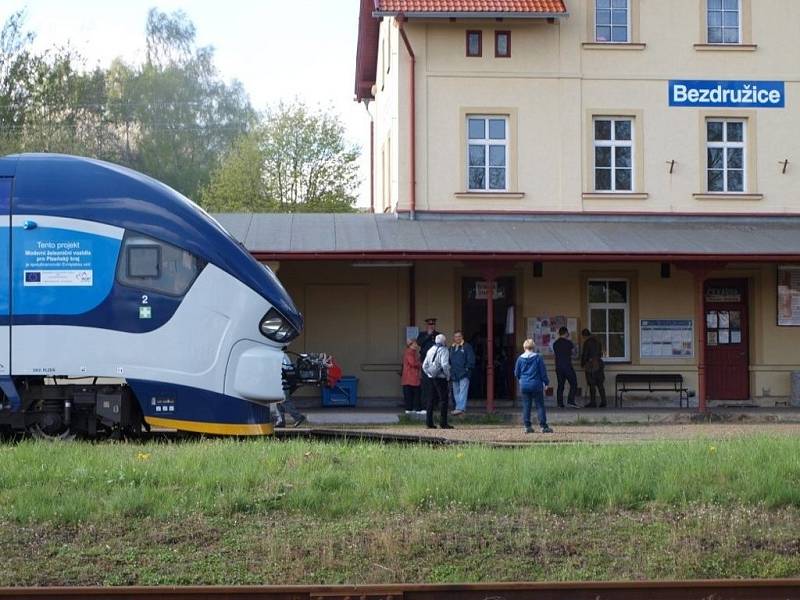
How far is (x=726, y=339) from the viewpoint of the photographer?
79.0ft

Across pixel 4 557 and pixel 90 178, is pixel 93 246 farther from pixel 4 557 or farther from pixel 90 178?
pixel 4 557

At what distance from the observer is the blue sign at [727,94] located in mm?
24094

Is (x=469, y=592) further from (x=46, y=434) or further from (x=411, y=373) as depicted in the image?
(x=411, y=373)

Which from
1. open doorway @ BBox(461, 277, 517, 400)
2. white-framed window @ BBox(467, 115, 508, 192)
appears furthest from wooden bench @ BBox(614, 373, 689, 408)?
white-framed window @ BBox(467, 115, 508, 192)

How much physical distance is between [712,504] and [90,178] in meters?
8.24

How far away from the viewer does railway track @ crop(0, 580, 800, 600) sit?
24.9ft

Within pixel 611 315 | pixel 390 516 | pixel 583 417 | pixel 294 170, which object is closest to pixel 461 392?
pixel 583 417

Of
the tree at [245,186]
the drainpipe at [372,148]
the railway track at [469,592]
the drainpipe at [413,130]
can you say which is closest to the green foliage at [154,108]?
the tree at [245,186]

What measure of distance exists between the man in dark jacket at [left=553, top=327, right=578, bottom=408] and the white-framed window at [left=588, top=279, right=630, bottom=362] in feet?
4.32

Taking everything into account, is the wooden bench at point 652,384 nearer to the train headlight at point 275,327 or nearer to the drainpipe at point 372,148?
the drainpipe at point 372,148

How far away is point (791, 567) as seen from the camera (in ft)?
28.8

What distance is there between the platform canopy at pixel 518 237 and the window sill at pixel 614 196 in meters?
0.39

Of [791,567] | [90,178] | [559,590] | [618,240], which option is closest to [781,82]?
[618,240]

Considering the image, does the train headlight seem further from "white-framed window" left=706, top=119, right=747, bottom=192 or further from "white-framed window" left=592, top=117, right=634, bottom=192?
"white-framed window" left=706, top=119, right=747, bottom=192
